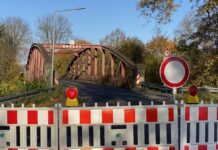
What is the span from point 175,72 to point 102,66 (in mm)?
40762

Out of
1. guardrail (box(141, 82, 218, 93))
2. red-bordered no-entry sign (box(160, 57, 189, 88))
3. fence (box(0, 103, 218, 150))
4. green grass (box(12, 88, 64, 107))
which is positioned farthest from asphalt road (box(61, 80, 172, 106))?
fence (box(0, 103, 218, 150))

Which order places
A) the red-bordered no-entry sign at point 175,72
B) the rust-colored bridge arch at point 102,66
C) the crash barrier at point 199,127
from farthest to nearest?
the rust-colored bridge arch at point 102,66
the red-bordered no-entry sign at point 175,72
the crash barrier at point 199,127

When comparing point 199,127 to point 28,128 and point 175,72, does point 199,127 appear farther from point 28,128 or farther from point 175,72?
point 28,128

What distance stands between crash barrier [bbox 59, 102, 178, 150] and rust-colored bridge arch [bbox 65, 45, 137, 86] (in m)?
30.3

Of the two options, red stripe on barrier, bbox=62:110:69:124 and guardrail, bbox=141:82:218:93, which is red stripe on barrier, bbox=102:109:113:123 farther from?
guardrail, bbox=141:82:218:93

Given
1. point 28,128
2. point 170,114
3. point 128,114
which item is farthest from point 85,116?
point 170,114

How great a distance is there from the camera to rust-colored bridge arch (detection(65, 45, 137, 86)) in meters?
38.8

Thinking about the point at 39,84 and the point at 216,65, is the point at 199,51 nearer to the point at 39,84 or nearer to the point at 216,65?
the point at 216,65

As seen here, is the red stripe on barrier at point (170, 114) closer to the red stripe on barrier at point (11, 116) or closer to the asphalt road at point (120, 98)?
the red stripe on barrier at point (11, 116)

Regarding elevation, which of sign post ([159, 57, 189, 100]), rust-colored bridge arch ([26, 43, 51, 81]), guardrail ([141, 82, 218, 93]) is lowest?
guardrail ([141, 82, 218, 93])

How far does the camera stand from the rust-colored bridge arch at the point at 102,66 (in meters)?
38.8

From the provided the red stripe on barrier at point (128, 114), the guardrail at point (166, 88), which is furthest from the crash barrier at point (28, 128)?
the guardrail at point (166, 88)

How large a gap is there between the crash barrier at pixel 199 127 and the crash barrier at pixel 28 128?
2.02m

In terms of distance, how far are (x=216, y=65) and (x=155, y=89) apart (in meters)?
16.5
